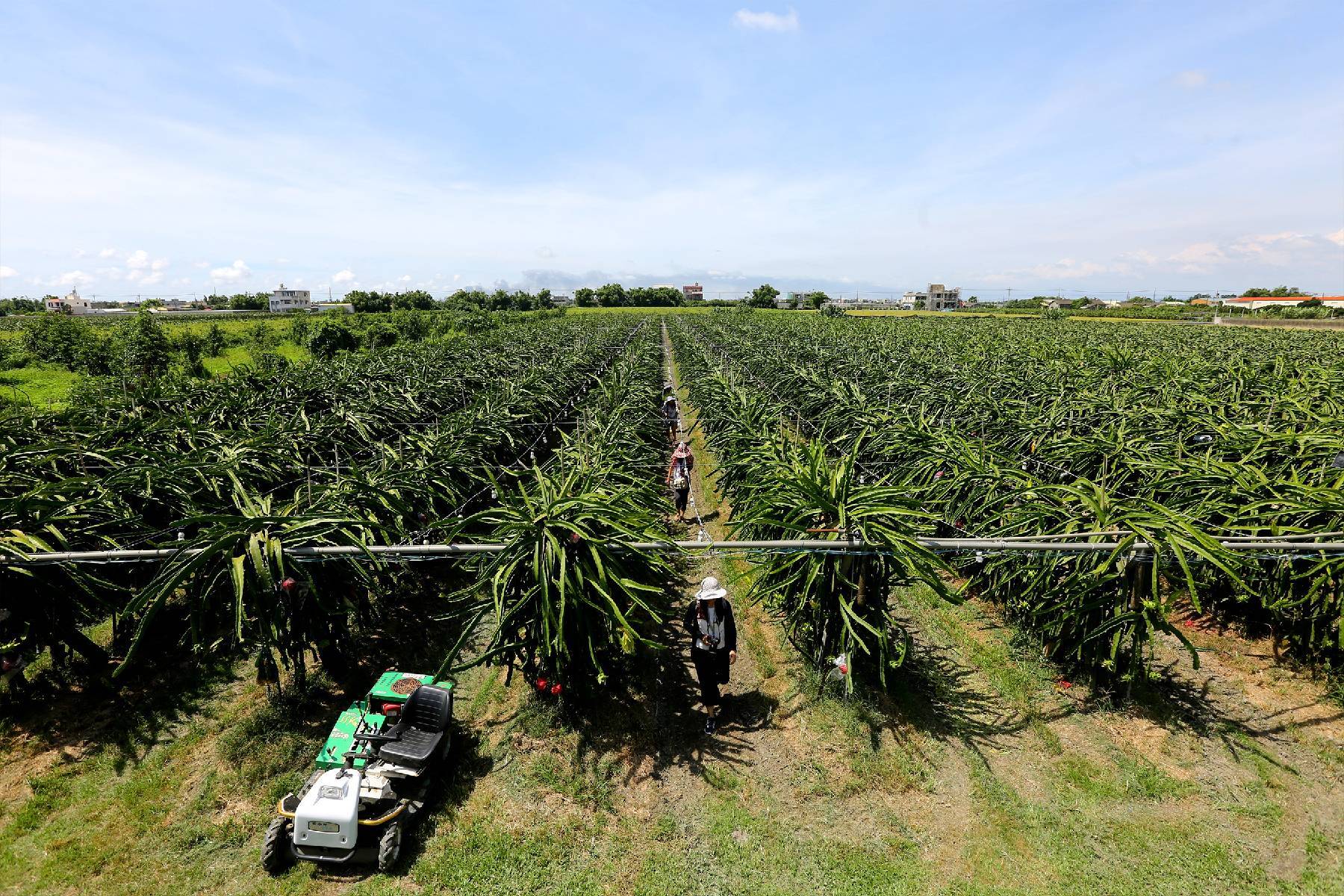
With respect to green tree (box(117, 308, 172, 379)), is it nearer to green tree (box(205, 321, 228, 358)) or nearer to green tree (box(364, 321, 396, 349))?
green tree (box(205, 321, 228, 358))

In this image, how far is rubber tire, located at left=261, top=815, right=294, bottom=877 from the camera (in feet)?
14.6

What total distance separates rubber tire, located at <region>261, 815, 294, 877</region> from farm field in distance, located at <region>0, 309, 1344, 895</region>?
0.22 m

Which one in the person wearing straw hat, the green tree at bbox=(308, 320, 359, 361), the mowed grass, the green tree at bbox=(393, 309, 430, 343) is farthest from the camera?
the green tree at bbox=(393, 309, 430, 343)

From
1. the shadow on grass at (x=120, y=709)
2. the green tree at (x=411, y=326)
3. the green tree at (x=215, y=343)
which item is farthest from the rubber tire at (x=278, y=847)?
the green tree at (x=215, y=343)

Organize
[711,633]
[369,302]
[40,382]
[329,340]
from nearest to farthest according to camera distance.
A: [711,633] < [40,382] < [329,340] < [369,302]

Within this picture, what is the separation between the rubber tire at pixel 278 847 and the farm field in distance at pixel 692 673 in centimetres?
22

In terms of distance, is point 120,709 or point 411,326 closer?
point 120,709

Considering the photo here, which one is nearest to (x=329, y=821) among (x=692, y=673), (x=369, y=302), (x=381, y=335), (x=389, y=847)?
(x=389, y=847)

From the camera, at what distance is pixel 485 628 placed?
803 cm

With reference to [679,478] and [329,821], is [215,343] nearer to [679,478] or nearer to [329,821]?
[679,478]

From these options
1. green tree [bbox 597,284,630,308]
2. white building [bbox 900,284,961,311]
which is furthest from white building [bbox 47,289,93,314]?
white building [bbox 900,284,961,311]

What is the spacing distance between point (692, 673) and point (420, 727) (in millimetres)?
3265

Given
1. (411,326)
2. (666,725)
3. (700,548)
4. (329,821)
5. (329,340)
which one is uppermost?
(411,326)

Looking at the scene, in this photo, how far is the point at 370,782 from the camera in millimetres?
4711
